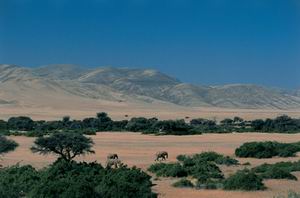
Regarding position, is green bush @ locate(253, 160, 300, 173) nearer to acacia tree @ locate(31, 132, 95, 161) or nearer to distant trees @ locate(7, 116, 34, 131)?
acacia tree @ locate(31, 132, 95, 161)

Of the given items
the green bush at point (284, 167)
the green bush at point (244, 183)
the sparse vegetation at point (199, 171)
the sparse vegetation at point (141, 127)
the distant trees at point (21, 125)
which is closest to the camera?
the green bush at point (244, 183)

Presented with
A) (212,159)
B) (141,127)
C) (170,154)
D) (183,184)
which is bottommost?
(183,184)

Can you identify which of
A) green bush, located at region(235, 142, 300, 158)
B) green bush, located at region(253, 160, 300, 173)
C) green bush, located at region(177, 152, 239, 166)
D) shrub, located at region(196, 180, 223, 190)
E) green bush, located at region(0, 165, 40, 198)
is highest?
green bush, located at region(235, 142, 300, 158)

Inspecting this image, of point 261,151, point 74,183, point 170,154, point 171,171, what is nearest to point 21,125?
point 170,154

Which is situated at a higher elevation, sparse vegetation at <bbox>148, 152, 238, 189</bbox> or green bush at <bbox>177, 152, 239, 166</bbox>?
green bush at <bbox>177, 152, 239, 166</bbox>

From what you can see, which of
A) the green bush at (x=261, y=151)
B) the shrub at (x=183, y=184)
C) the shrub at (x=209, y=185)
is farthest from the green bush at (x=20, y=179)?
the green bush at (x=261, y=151)

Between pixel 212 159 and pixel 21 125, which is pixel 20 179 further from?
pixel 21 125

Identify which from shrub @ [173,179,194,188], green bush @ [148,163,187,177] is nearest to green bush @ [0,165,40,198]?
shrub @ [173,179,194,188]

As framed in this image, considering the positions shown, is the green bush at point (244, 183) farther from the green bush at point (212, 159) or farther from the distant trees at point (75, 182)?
the green bush at point (212, 159)

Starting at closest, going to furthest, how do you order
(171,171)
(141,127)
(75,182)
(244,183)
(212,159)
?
(75,182) < (244,183) < (171,171) < (212,159) < (141,127)

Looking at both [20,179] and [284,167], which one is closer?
[20,179]

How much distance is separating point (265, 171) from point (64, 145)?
11.7 meters

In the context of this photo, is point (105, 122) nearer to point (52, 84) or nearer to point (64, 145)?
point (64, 145)

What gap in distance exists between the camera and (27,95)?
160m
